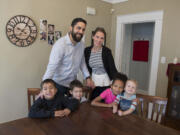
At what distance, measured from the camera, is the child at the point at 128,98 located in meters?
1.51

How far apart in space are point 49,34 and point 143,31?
10.3ft

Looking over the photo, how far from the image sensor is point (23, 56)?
2.47 m

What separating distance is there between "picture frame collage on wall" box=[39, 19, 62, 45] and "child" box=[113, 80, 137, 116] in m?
1.68

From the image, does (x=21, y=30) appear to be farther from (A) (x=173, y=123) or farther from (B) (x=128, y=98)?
(A) (x=173, y=123)

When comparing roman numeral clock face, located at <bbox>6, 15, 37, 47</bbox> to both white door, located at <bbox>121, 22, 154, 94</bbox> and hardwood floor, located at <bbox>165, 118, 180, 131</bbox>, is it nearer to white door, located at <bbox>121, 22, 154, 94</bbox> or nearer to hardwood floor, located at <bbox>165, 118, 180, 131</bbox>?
hardwood floor, located at <bbox>165, 118, 180, 131</bbox>

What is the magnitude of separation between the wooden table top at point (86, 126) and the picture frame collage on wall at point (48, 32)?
1685 mm

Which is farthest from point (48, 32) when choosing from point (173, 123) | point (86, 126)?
point (173, 123)

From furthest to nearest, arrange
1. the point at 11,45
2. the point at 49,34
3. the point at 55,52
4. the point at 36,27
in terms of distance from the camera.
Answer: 1. the point at 49,34
2. the point at 36,27
3. the point at 11,45
4. the point at 55,52

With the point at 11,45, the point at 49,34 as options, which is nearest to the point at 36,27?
the point at 49,34

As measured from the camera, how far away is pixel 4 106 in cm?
240

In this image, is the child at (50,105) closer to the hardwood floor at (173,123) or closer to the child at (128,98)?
the child at (128,98)

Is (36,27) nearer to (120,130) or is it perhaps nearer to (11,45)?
(11,45)

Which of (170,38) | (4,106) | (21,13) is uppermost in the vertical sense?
(21,13)

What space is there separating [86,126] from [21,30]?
1.86 meters
